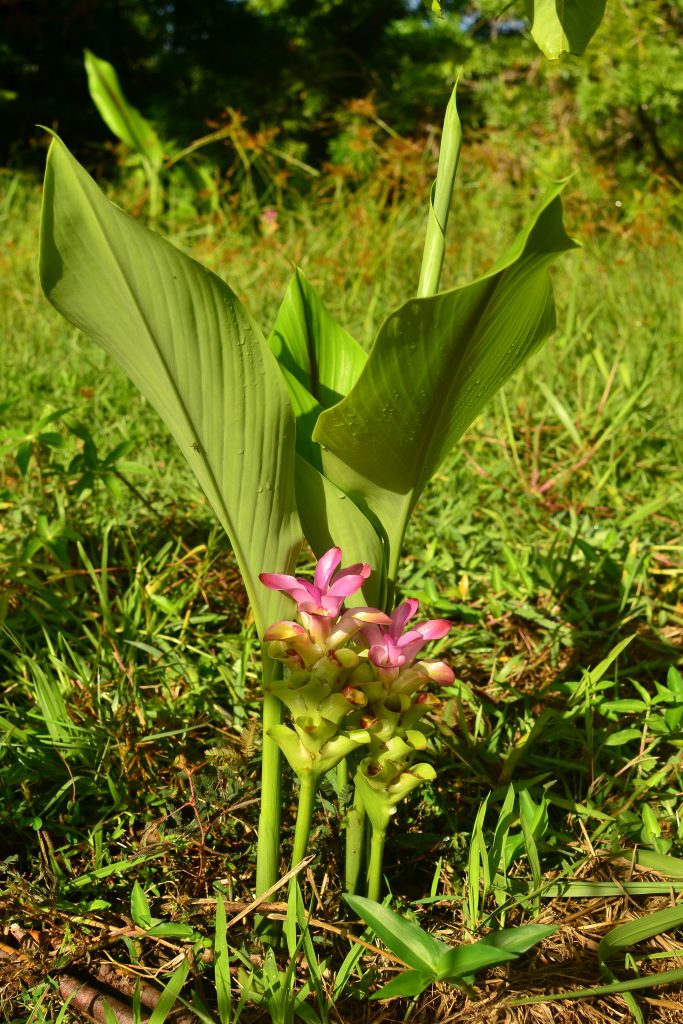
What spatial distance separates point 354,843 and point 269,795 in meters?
0.12

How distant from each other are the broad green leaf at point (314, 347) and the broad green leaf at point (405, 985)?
0.58 meters

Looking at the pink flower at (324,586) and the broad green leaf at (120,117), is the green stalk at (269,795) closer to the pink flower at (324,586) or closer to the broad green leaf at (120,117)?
the pink flower at (324,586)

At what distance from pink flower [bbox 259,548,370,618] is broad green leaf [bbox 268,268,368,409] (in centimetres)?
27

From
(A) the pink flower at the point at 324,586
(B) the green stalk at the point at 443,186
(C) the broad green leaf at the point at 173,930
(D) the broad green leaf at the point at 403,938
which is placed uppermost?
(B) the green stalk at the point at 443,186

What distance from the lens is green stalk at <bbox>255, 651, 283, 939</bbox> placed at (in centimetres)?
88

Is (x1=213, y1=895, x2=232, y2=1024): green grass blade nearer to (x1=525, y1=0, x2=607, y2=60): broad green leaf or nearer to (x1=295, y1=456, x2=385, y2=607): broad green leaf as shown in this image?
(x1=295, y1=456, x2=385, y2=607): broad green leaf

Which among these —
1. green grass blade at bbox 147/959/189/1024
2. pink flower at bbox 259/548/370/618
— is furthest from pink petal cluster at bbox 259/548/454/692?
green grass blade at bbox 147/959/189/1024

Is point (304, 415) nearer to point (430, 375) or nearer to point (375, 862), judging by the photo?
point (430, 375)

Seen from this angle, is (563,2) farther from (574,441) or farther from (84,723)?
(574,441)

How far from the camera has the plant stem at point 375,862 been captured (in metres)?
0.89

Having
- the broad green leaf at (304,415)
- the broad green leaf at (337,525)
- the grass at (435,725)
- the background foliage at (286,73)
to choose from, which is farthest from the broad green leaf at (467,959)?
the background foliage at (286,73)

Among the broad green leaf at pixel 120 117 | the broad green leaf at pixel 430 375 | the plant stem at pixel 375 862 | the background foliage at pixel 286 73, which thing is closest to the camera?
the broad green leaf at pixel 430 375

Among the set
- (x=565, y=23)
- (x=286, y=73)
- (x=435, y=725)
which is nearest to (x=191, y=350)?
(x=565, y=23)

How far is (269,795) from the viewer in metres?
0.90
